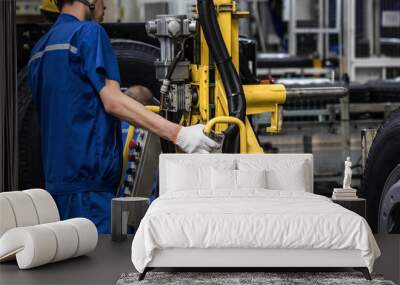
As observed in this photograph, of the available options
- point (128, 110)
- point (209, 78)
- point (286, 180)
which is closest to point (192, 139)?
point (128, 110)

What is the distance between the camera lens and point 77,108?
15.5 ft

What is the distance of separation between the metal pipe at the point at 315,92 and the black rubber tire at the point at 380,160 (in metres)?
1.18

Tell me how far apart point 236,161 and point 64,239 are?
1.06 metres

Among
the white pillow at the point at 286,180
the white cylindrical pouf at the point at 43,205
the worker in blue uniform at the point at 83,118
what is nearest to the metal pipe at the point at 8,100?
the worker in blue uniform at the point at 83,118

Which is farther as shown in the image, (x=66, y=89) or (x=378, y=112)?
(x=378, y=112)

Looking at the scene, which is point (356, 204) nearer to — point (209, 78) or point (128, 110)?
point (128, 110)

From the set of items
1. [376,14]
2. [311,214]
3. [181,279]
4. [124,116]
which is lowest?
[181,279]

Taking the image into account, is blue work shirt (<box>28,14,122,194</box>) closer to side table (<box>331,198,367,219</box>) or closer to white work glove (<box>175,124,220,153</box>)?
white work glove (<box>175,124,220,153</box>)

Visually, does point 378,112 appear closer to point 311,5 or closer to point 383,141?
point 383,141

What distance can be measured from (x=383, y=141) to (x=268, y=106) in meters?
1.32

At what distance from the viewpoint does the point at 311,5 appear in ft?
49.1

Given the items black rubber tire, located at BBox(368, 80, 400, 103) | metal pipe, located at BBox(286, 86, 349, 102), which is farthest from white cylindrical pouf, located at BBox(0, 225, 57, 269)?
black rubber tire, located at BBox(368, 80, 400, 103)

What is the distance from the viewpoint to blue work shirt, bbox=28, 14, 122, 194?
15.4 ft

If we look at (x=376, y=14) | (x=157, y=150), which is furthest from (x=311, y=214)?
(x=376, y=14)
